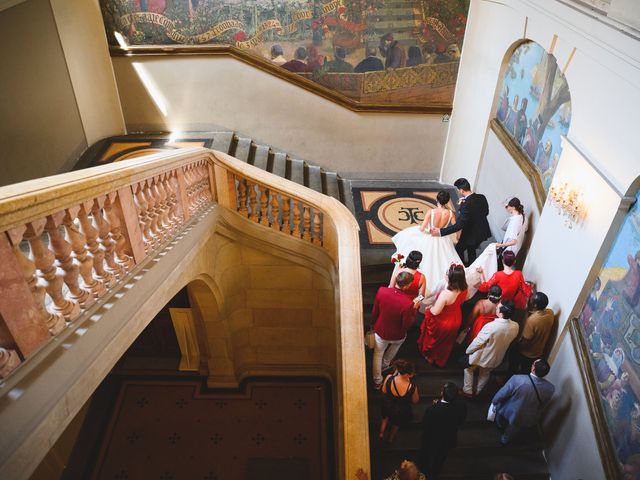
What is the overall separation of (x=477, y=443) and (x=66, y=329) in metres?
4.28

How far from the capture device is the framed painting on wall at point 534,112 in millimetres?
5441

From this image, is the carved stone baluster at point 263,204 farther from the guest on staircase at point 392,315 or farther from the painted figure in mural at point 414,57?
the painted figure in mural at point 414,57

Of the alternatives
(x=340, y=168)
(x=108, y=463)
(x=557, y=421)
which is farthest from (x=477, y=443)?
(x=340, y=168)

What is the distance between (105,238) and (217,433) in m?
5.19

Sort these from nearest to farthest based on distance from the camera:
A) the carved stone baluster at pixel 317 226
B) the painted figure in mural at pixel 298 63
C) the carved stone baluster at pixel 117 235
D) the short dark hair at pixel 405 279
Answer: the carved stone baluster at pixel 117 235, the short dark hair at pixel 405 279, the carved stone baluster at pixel 317 226, the painted figure in mural at pixel 298 63

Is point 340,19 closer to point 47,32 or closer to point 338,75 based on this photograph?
point 338,75

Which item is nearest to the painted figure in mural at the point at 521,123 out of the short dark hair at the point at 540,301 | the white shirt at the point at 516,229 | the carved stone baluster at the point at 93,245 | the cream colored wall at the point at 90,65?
the white shirt at the point at 516,229

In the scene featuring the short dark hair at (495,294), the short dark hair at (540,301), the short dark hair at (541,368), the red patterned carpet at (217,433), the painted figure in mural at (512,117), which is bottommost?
the red patterned carpet at (217,433)

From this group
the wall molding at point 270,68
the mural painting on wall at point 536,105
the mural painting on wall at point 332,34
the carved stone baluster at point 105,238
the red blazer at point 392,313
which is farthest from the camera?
the wall molding at point 270,68

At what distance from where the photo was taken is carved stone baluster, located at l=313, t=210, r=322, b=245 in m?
6.01

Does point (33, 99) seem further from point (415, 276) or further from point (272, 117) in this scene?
point (415, 276)

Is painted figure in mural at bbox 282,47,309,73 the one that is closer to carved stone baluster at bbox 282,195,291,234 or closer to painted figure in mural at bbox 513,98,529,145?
carved stone baluster at bbox 282,195,291,234

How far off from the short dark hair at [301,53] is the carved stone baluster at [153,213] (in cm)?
565

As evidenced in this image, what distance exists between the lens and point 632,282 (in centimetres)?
375
